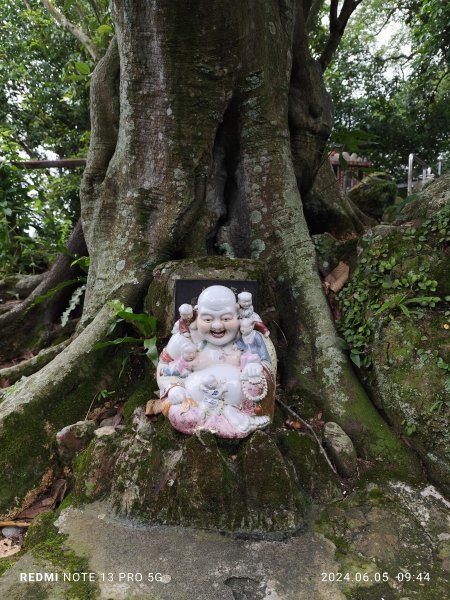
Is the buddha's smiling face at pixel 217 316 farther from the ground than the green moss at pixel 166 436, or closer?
farther from the ground

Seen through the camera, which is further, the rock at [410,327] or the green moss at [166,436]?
the rock at [410,327]

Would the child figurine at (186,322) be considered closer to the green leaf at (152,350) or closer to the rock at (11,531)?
the green leaf at (152,350)

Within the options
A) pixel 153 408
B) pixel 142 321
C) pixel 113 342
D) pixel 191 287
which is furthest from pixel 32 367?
pixel 191 287

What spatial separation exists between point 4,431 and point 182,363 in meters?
1.39

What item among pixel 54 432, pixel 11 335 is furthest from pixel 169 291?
pixel 11 335

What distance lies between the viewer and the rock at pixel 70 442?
3010 millimetres

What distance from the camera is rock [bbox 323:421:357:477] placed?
2877mm

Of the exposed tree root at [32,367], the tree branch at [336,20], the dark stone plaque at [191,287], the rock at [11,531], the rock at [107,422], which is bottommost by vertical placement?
the rock at [11,531]

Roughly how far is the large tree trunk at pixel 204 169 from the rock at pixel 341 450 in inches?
8.2

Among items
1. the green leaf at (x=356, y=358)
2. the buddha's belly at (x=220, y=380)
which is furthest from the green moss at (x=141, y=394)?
the green leaf at (x=356, y=358)

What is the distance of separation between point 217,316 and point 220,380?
0.42m

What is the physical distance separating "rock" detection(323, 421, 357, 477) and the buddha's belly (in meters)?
0.77

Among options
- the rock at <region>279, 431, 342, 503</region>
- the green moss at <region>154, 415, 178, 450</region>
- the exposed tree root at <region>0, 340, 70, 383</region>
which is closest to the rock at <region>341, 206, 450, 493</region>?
the rock at <region>279, 431, 342, 503</region>

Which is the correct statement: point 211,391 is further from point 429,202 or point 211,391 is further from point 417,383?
point 429,202
